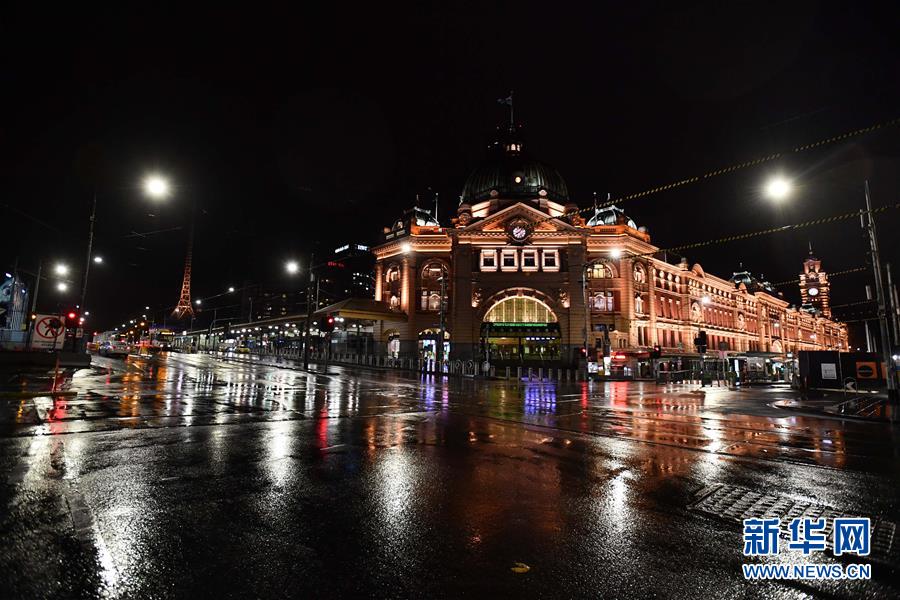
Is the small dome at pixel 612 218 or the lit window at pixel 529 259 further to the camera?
the small dome at pixel 612 218

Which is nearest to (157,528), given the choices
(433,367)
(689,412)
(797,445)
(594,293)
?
(797,445)

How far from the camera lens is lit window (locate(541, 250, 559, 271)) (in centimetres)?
5944

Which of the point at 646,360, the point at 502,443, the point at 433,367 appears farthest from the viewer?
the point at 646,360

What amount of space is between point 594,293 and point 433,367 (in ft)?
86.9

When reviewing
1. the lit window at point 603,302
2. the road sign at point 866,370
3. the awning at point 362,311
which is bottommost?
the road sign at point 866,370

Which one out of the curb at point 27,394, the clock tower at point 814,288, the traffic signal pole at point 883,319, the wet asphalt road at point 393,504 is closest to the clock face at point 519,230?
the traffic signal pole at point 883,319

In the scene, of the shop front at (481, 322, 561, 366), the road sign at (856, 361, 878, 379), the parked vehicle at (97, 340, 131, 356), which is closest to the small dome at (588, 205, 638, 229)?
the shop front at (481, 322, 561, 366)

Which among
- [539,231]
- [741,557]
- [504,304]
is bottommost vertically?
[741,557]

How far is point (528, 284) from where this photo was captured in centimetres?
5866

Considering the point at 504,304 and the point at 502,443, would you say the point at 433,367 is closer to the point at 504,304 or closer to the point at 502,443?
the point at 504,304

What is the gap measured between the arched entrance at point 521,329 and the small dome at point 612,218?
14.6 m

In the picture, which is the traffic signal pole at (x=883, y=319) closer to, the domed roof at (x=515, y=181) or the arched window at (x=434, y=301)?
the arched window at (x=434, y=301)

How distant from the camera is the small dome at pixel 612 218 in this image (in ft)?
216

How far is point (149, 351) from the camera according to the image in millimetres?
76312
